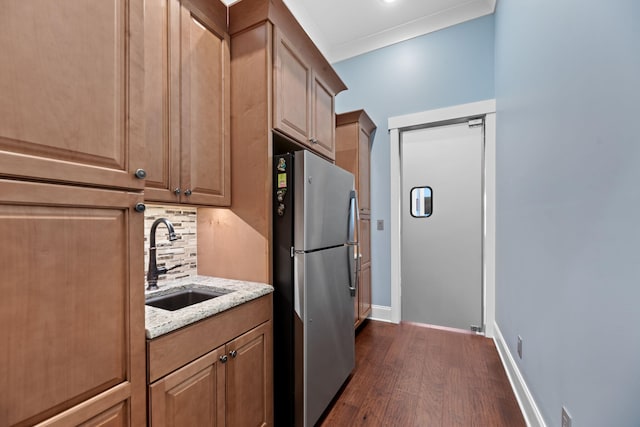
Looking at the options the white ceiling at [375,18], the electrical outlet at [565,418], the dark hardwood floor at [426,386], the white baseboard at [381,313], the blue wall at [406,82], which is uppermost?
the white ceiling at [375,18]

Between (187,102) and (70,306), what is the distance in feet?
3.40

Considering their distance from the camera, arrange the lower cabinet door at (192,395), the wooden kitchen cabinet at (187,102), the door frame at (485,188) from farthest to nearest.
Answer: the door frame at (485,188) → the wooden kitchen cabinet at (187,102) → the lower cabinet door at (192,395)

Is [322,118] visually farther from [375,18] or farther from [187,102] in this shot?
[375,18]

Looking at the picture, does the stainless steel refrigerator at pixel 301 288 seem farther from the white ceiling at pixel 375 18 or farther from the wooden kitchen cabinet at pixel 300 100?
the white ceiling at pixel 375 18

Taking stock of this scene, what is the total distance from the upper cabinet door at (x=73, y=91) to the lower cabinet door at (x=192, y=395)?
0.70 m

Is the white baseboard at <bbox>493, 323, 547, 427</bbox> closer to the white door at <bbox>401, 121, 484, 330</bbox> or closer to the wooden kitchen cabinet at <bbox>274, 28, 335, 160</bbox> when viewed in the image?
the white door at <bbox>401, 121, 484, 330</bbox>

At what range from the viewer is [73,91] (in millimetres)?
729

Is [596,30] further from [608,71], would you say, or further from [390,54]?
[390,54]

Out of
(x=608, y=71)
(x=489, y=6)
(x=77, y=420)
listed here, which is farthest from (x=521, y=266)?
(x=489, y=6)

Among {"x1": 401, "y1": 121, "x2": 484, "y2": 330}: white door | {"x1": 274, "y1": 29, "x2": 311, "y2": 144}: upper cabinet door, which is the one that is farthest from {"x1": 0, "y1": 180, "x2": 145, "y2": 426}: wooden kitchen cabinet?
{"x1": 401, "y1": 121, "x2": 484, "y2": 330}: white door

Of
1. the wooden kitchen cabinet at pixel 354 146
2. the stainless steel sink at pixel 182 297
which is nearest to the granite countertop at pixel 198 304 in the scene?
the stainless steel sink at pixel 182 297

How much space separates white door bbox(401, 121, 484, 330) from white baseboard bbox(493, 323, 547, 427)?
650 mm

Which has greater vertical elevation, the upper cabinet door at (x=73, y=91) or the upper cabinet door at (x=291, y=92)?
the upper cabinet door at (x=291, y=92)

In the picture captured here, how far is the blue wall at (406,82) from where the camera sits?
113 inches
